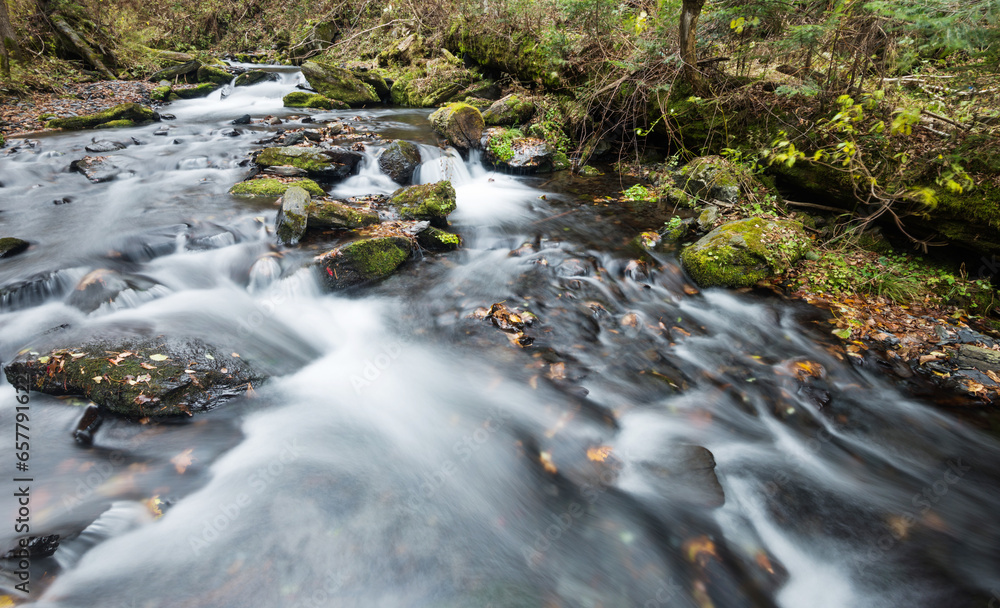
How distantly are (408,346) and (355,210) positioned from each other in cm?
291

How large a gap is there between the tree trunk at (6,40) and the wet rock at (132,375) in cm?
1432

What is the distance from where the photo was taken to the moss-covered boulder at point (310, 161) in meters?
8.25

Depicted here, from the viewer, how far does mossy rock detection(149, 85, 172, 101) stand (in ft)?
46.7

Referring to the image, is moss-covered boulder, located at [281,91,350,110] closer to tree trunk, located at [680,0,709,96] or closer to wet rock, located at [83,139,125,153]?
wet rock, located at [83,139,125,153]

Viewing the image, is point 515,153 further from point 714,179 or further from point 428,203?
point 714,179

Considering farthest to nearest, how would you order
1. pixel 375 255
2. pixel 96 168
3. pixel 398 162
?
pixel 398 162 < pixel 96 168 < pixel 375 255

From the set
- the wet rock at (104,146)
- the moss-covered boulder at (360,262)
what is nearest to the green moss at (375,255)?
the moss-covered boulder at (360,262)

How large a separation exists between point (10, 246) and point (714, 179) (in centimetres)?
1023

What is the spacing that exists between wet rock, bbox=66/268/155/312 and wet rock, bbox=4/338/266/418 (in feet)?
2.71

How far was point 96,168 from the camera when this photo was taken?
812 cm

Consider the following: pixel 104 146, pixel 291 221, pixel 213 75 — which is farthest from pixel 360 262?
pixel 213 75

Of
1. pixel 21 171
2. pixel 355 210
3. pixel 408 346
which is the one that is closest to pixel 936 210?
pixel 408 346

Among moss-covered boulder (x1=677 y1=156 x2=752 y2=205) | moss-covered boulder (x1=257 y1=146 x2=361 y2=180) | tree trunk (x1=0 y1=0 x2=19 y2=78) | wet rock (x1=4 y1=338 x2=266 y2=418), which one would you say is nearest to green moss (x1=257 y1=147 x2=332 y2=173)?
moss-covered boulder (x1=257 y1=146 x2=361 y2=180)

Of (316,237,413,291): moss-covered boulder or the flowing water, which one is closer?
the flowing water
